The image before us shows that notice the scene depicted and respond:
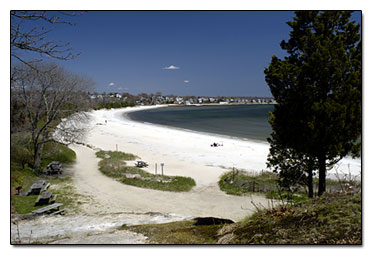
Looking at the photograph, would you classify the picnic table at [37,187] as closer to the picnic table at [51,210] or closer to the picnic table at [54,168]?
the picnic table at [51,210]

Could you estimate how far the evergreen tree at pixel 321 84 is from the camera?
4531mm

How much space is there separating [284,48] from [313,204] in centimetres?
417

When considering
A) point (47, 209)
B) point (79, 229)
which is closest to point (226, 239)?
point (79, 229)

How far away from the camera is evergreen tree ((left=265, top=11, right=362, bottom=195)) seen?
453cm

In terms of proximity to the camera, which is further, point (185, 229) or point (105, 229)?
point (105, 229)

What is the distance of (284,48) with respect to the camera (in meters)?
5.56

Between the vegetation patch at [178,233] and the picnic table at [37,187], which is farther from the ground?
the vegetation patch at [178,233]

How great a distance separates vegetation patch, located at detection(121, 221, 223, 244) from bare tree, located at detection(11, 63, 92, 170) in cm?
354

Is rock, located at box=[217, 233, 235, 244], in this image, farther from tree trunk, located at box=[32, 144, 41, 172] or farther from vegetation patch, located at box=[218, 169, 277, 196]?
tree trunk, located at box=[32, 144, 41, 172]

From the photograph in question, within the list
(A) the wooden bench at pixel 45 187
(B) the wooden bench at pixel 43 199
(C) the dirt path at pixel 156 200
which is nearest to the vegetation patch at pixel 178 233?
(C) the dirt path at pixel 156 200

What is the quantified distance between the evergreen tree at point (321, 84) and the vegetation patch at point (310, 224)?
2393 mm

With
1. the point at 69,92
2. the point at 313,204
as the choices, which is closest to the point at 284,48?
the point at 313,204
